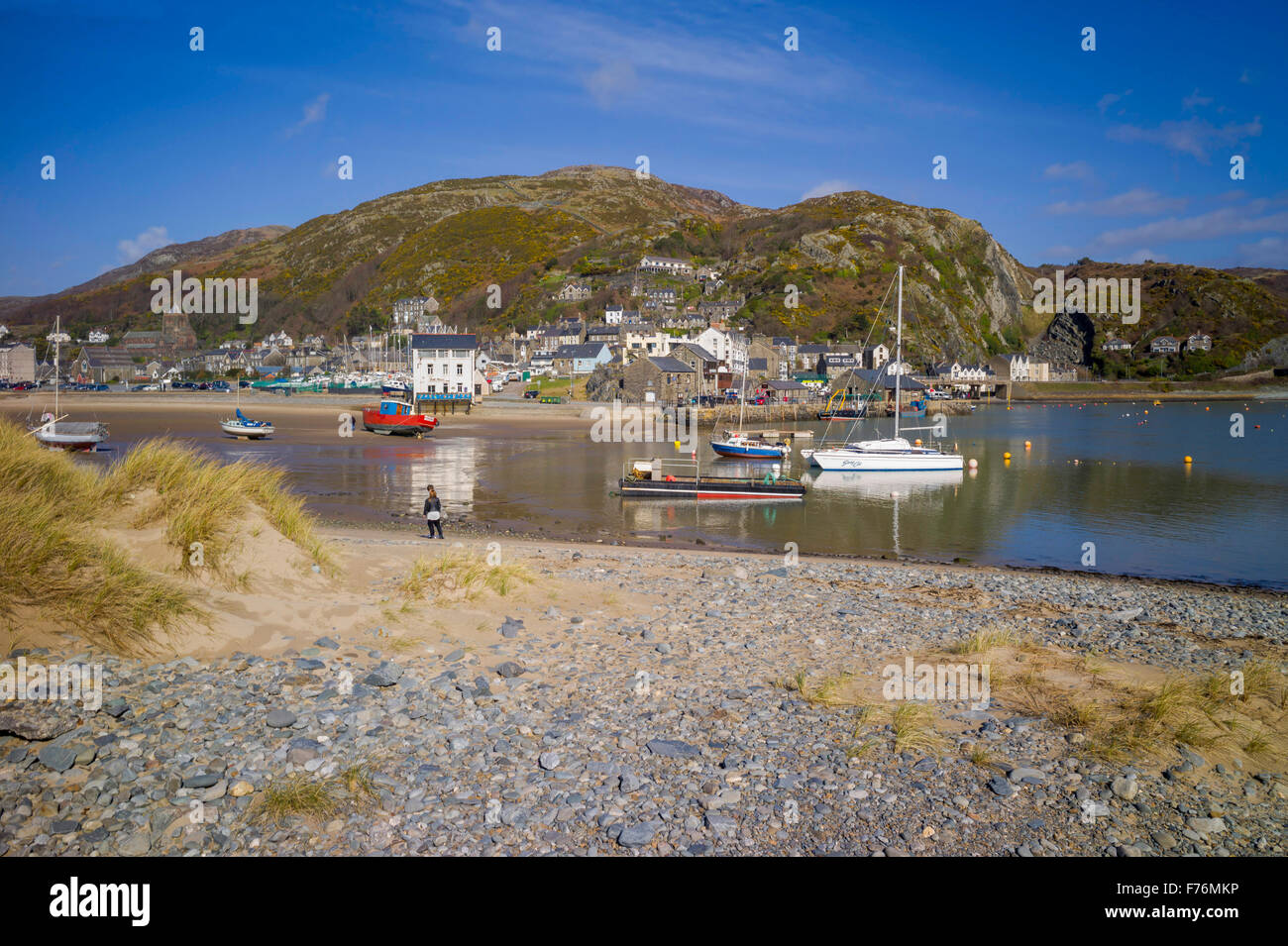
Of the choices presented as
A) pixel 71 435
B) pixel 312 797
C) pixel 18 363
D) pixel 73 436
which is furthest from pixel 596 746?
pixel 18 363

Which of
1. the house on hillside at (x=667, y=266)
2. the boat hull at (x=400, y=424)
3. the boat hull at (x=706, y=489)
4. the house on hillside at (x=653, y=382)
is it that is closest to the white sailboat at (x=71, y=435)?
the boat hull at (x=400, y=424)

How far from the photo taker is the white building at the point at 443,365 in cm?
8769

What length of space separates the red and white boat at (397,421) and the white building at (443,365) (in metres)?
27.6

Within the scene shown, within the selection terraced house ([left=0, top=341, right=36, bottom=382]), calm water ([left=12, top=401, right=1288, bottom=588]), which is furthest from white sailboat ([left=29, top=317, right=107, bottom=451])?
terraced house ([left=0, top=341, right=36, bottom=382])

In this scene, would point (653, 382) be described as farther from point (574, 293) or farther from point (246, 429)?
point (574, 293)

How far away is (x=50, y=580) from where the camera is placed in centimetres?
805

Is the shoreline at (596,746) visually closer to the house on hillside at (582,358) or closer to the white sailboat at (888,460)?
the white sailboat at (888,460)

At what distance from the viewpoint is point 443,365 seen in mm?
88688

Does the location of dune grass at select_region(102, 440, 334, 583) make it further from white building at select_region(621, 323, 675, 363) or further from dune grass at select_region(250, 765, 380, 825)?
white building at select_region(621, 323, 675, 363)

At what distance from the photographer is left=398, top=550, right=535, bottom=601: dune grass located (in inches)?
461

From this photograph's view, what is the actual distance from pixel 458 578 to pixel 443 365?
8044cm
